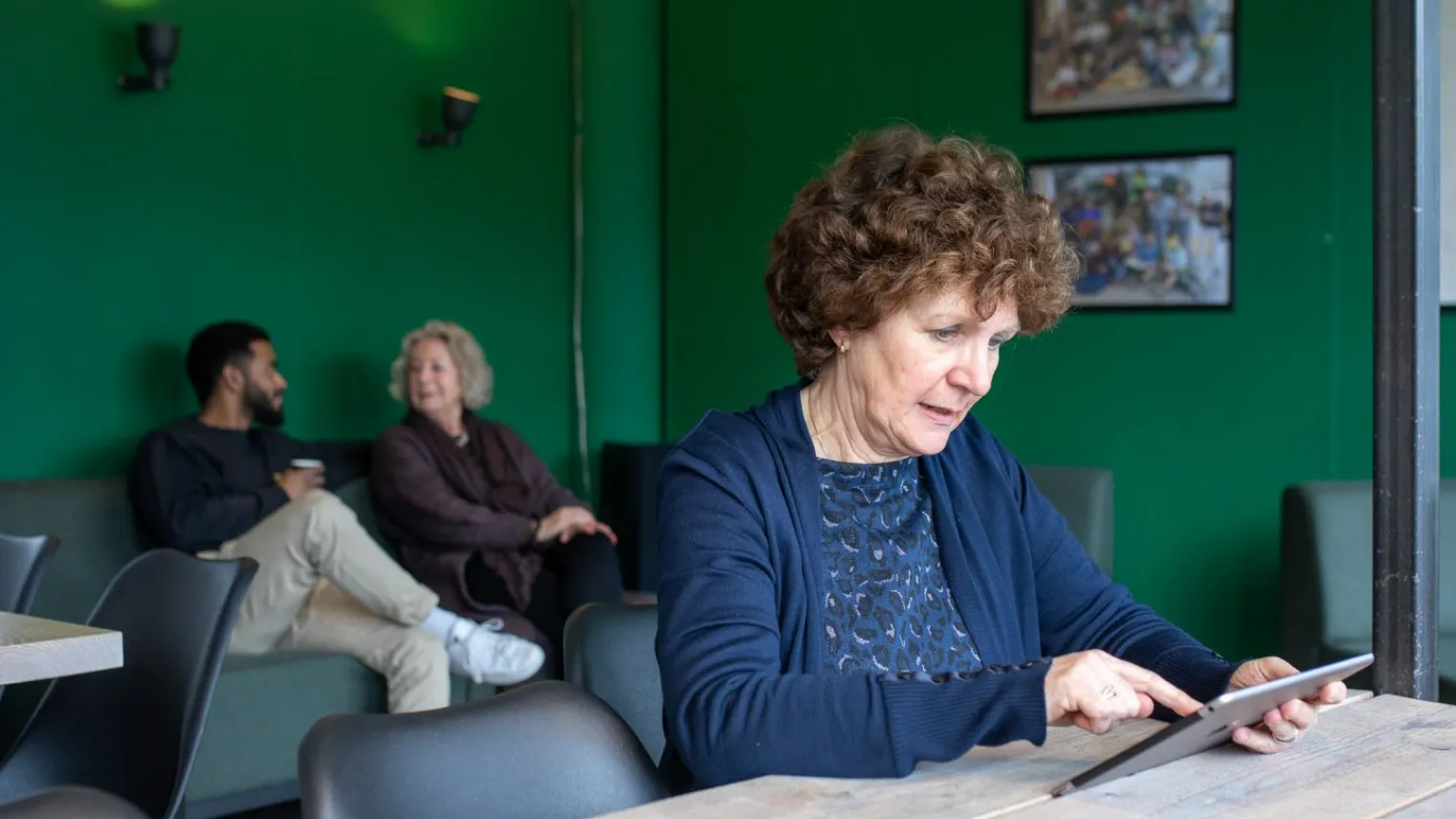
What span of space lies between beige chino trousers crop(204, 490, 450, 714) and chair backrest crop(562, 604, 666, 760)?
2.29 metres

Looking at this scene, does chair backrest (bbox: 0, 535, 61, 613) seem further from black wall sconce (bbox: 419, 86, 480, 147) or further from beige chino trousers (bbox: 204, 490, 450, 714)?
black wall sconce (bbox: 419, 86, 480, 147)

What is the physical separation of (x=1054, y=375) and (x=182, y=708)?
3.54 metres

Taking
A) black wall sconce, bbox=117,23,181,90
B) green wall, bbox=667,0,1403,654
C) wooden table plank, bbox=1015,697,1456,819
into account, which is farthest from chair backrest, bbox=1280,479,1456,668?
black wall sconce, bbox=117,23,181,90

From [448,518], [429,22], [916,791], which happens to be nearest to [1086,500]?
[448,518]

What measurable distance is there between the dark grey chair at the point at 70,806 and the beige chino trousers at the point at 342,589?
1767mm

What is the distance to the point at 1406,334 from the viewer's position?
5.98 feet

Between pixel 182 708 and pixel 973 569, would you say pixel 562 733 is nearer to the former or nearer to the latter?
pixel 973 569

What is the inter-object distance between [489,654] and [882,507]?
2.63 meters

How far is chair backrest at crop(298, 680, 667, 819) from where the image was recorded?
1.35m

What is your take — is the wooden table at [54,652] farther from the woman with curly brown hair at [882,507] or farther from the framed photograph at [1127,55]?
the framed photograph at [1127,55]

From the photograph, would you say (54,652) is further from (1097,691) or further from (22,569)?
(1097,691)

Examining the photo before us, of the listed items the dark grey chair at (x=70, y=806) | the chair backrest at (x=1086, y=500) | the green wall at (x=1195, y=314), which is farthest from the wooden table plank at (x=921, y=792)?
the green wall at (x=1195, y=314)

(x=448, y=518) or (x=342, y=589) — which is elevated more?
(x=448, y=518)

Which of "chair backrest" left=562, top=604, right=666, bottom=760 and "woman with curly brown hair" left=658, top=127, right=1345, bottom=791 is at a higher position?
"woman with curly brown hair" left=658, top=127, right=1345, bottom=791
